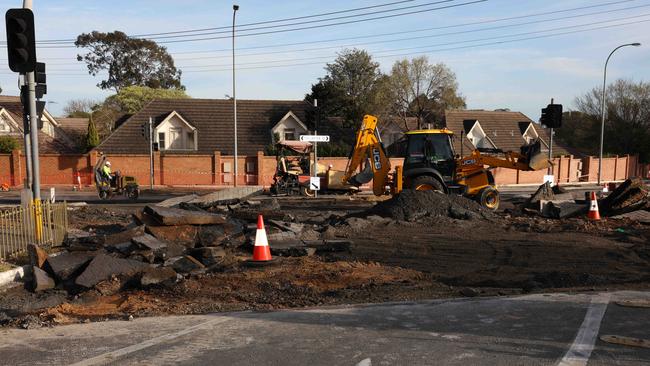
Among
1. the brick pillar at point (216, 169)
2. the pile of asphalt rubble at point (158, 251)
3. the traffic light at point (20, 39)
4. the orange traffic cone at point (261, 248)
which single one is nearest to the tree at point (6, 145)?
the brick pillar at point (216, 169)

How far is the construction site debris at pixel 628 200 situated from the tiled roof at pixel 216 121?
1168 inches

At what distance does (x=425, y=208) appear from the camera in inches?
549

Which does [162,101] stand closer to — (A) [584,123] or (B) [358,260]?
(B) [358,260]

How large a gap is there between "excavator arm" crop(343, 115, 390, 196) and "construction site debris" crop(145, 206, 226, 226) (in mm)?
7921

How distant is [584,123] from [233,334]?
198 ft

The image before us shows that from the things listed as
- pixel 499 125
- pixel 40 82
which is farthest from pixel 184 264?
pixel 499 125

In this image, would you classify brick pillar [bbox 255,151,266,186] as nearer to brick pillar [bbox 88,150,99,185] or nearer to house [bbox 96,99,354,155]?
house [bbox 96,99,354,155]

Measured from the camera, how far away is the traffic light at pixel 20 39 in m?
9.80

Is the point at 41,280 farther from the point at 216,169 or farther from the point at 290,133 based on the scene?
the point at 290,133

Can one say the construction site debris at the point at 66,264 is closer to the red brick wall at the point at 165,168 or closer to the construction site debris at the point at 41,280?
the construction site debris at the point at 41,280

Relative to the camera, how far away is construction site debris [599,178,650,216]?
14.1m

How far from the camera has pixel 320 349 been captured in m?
5.02

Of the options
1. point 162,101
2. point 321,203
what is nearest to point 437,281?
point 321,203

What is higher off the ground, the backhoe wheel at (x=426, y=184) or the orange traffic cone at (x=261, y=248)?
the backhoe wheel at (x=426, y=184)
